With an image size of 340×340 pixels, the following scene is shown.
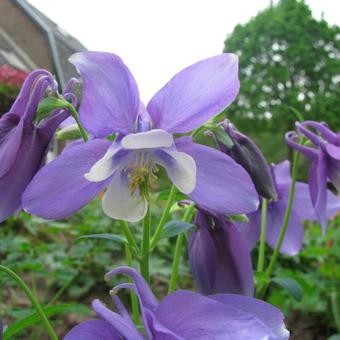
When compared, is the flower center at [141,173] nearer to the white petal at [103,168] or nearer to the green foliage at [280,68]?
the white petal at [103,168]

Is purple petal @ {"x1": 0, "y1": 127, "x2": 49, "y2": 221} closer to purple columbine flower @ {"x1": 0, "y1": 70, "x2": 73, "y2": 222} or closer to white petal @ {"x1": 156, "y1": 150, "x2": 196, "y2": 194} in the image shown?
purple columbine flower @ {"x1": 0, "y1": 70, "x2": 73, "y2": 222}

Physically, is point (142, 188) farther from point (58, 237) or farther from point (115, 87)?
point (58, 237)

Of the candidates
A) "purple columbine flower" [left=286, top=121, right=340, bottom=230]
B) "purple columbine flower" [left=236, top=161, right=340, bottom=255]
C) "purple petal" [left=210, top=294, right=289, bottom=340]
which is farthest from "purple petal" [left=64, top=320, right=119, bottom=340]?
"purple columbine flower" [left=236, top=161, right=340, bottom=255]

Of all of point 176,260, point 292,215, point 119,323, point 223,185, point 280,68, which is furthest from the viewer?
point 280,68

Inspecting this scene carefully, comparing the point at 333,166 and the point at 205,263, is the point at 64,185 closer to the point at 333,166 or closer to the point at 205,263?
the point at 205,263

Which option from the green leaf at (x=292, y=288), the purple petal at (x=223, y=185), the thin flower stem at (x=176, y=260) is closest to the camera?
the purple petal at (x=223, y=185)

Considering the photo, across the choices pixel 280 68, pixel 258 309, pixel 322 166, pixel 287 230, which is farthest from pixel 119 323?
pixel 280 68

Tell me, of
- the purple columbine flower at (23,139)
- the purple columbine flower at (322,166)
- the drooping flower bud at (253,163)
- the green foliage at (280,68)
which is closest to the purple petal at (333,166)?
the purple columbine flower at (322,166)
